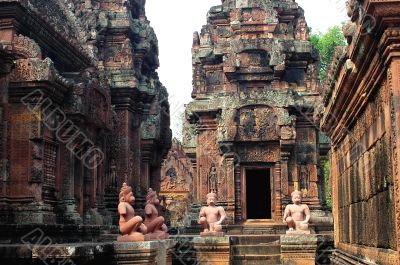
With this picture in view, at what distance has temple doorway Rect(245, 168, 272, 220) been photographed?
2225cm

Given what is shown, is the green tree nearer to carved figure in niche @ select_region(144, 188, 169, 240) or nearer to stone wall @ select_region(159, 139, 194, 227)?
stone wall @ select_region(159, 139, 194, 227)

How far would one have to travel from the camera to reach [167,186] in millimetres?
35812

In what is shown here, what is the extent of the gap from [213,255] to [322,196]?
791 cm

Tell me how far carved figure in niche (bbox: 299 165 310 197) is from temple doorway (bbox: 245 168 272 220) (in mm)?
4032

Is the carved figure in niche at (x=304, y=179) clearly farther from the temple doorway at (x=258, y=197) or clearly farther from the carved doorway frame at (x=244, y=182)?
the temple doorway at (x=258, y=197)

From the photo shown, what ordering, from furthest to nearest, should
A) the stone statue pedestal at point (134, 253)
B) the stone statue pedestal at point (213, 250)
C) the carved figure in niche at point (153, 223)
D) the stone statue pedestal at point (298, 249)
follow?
the stone statue pedestal at point (213, 250) → the stone statue pedestal at point (298, 249) → the carved figure in niche at point (153, 223) → the stone statue pedestal at point (134, 253)

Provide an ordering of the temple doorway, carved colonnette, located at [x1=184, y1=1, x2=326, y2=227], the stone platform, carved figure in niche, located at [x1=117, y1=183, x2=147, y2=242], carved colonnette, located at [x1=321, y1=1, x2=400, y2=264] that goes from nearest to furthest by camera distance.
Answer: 1. carved colonnette, located at [x1=321, y1=1, x2=400, y2=264]
2. the stone platform
3. carved figure in niche, located at [x1=117, y1=183, x2=147, y2=242]
4. carved colonnette, located at [x1=184, y1=1, x2=326, y2=227]
5. the temple doorway

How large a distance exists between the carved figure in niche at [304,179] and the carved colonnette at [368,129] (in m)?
9.52

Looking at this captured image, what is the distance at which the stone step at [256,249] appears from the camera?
13.3 meters

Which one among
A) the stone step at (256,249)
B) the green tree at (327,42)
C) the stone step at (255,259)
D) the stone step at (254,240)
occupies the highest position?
the green tree at (327,42)

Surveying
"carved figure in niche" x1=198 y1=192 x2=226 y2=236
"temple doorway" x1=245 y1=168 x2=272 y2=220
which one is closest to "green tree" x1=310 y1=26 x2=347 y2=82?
"temple doorway" x1=245 y1=168 x2=272 y2=220

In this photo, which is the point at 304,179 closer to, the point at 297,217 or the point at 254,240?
the point at 254,240

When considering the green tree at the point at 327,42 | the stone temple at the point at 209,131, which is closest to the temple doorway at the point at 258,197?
the stone temple at the point at 209,131

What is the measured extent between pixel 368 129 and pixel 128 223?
4015 millimetres
